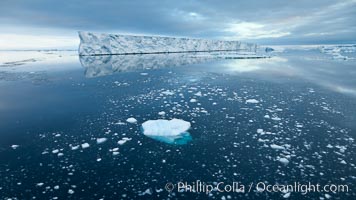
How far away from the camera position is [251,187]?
3.64m

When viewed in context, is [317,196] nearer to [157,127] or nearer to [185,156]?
[185,156]

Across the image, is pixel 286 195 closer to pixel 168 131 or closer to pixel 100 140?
pixel 168 131

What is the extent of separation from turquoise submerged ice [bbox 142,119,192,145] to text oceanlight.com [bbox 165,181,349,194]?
1665mm

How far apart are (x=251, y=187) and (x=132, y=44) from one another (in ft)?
139

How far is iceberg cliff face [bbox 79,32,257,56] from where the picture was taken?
127ft

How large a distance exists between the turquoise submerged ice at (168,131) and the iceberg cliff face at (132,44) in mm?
34900

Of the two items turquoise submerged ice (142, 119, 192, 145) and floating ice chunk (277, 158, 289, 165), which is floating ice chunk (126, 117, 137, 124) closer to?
turquoise submerged ice (142, 119, 192, 145)

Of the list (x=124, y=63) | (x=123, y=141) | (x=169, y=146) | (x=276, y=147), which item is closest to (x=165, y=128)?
(x=169, y=146)

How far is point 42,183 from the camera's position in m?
3.73

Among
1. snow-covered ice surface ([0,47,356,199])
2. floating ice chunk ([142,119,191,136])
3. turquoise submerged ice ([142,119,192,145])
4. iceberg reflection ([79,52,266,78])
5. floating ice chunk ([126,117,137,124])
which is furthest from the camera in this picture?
iceberg reflection ([79,52,266,78])

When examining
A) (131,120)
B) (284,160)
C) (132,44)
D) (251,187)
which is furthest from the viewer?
(132,44)

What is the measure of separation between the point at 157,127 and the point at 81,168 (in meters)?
2.12

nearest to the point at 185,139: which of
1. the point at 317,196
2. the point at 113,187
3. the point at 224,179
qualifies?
the point at 224,179

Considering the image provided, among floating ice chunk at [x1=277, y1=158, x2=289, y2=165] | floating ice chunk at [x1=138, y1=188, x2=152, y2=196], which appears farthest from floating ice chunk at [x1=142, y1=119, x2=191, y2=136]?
floating ice chunk at [x1=277, y1=158, x2=289, y2=165]
